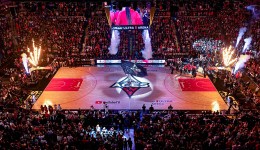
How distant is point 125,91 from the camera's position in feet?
91.0

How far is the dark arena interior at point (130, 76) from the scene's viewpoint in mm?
17688

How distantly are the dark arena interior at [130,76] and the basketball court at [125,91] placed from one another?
0.30 ft

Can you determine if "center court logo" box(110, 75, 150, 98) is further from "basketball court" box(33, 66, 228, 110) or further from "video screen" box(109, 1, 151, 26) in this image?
"video screen" box(109, 1, 151, 26)

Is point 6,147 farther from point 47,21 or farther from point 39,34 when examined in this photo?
point 47,21

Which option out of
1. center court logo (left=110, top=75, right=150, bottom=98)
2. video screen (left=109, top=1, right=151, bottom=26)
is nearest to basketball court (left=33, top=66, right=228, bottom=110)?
center court logo (left=110, top=75, right=150, bottom=98)

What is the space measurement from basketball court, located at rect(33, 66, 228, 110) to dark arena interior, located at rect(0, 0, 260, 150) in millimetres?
93

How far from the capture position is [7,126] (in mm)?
18500

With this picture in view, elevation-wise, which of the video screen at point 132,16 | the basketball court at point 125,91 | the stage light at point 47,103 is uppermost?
the video screen at point 132,16

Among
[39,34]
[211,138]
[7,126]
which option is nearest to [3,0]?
[39,34]

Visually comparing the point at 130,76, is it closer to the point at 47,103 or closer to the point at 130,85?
the point at 130,85

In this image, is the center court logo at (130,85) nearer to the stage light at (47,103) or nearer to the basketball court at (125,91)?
the basketball court at (125,91)

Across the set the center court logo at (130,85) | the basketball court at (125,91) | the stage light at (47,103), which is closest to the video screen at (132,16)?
the basketball court at (125,91)

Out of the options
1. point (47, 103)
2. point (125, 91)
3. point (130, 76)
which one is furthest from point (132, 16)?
point (47, 103)

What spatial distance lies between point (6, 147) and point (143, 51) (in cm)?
2332
